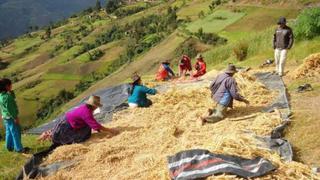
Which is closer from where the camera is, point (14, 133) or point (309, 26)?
point (14, 133)

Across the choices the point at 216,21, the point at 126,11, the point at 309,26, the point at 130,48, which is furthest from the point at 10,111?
the point at 126,11

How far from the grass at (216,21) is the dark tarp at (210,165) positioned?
61.5 metres

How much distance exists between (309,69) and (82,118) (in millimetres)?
7997

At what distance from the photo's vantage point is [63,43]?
167 meters

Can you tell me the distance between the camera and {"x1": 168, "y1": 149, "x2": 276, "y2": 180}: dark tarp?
836 centimetres

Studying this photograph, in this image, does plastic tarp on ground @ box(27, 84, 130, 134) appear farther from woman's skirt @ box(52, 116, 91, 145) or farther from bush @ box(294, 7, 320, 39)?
bush @ box(294, 7, 320, 39)

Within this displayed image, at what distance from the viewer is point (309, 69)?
16.1 metres

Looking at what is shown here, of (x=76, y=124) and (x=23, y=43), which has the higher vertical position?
(x=76, y=124)

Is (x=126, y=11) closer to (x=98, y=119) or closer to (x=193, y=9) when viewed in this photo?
(x=193, y=9)

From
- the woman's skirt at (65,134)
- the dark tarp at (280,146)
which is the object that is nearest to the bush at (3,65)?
the woman's skirt at (65,134)

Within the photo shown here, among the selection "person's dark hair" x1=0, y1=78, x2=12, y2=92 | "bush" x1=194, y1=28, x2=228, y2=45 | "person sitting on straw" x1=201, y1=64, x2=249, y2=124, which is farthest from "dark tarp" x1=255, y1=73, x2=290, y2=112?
"bush" x1=194, y1=28, x2=228, y2=45

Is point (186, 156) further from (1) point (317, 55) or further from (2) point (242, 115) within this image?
(1) point (317, 55)

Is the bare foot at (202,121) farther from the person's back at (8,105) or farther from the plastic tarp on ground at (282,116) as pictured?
→ the person's back at (8,105)

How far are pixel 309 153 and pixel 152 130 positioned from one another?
13.5ft
